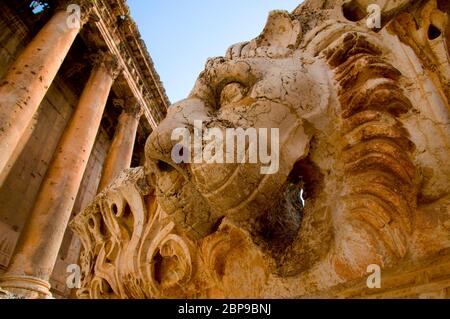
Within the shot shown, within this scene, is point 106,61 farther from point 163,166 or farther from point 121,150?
point 163,166

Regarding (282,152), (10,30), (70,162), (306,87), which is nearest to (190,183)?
(282,152)

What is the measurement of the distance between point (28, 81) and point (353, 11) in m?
5.33

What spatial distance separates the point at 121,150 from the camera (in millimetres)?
8531

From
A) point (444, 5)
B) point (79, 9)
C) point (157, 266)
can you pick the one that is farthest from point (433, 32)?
point (79, 9)

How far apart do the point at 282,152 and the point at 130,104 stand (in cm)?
942

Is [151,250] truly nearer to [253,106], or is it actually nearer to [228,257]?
[228,257]

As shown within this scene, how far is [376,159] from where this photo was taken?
2.35 feet

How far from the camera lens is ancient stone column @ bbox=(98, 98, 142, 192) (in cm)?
801

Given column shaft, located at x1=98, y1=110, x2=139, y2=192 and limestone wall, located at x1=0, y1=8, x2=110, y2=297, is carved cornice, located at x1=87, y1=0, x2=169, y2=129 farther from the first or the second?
limestone wall, located at x1=0, y1=8, x2=110, y2=297

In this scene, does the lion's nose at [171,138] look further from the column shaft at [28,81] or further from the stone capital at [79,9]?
the stone capital at [79,9]

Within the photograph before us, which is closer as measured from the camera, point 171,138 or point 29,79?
point 171,138

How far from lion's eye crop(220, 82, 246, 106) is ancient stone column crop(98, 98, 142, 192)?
7.21m

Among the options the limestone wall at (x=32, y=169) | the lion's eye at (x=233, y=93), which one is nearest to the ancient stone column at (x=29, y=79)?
the limestone wall at (x=32, y=169)

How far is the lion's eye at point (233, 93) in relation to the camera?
2.97 ft
